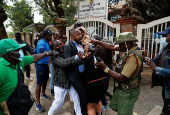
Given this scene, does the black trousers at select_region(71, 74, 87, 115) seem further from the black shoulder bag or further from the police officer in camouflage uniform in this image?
the black shoulder bag

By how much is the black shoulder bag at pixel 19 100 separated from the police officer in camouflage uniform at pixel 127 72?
3.67 ft

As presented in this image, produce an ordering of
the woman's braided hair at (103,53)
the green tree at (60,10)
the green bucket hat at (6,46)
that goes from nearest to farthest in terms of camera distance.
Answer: the green bucket hat at (6,46), the woman's braided hair at (103,53), the green tree at (60,10)

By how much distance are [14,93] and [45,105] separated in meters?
1.93

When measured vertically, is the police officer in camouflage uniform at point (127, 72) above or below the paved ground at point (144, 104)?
above

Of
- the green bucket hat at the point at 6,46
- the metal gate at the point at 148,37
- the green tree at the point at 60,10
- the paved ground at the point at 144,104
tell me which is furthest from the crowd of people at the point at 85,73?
the green tree at the point at 60,10

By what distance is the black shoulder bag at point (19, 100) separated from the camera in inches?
65.0

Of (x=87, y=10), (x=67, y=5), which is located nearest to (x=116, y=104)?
(x=87, y=10)

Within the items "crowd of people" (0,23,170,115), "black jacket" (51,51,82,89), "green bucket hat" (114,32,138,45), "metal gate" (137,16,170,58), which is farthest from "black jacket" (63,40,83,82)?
"metal gate" (137,16,170,58)

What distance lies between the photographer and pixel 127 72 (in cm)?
172

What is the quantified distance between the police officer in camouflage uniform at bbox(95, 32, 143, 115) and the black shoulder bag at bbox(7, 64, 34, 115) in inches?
44.1

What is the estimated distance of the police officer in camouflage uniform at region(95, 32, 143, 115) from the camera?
173 centimetres

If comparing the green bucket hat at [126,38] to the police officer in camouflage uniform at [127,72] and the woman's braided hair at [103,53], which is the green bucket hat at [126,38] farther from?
the woman's braided hair at [103,53]

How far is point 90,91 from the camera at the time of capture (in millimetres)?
2227

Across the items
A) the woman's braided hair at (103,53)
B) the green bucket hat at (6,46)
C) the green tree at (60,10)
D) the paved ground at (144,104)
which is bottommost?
the paved ground at (144,104)
